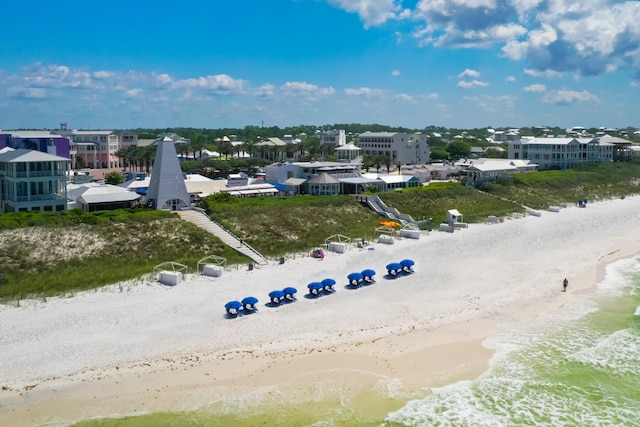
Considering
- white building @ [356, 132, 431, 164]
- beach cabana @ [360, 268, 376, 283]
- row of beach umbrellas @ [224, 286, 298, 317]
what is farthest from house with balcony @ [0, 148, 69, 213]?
white building @ [356, 132, 431, 164]

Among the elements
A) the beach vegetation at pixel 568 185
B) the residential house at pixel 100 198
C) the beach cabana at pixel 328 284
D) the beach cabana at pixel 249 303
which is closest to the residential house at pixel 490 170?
the beach vegetation at pixel 568 185

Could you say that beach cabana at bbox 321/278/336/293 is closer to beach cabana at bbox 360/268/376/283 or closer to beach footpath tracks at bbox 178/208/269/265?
beach cabana at bbox 360/268/376/283

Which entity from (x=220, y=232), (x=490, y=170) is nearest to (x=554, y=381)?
(x=220, y=232)

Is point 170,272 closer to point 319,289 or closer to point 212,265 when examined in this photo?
point 212,265

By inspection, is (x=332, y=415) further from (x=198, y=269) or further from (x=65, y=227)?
(x=65, y=227)

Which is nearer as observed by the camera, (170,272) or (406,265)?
(170,272)

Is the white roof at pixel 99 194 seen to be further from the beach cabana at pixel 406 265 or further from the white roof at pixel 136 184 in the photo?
the beach cabana at pixel 406 265
